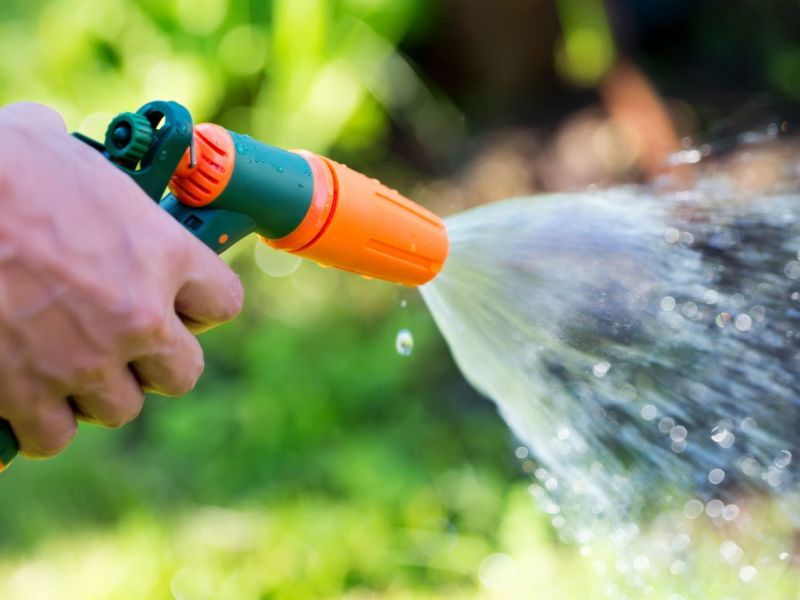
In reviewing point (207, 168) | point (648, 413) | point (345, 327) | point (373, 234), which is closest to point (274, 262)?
point (345, 327)

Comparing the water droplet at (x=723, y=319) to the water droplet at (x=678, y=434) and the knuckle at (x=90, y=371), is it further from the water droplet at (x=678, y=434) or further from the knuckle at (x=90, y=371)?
the knuckle at (x=90, y=371)

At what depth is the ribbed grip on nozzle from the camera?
121 centimetres

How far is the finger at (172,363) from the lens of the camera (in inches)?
43.7

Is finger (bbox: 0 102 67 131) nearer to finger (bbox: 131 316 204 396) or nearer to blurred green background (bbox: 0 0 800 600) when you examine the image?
finger (bbox: 131 316 204 396)

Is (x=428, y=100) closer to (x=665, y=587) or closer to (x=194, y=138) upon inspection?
(x=665, y=587)

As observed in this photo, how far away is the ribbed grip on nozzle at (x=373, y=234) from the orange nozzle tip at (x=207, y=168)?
0.40ft

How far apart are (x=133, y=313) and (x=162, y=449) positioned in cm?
170

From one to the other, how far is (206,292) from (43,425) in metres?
0.23

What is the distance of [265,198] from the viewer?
115cm

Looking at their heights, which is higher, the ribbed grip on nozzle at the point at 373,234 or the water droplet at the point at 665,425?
the ribbed grip on nozzle at the point at 373,234

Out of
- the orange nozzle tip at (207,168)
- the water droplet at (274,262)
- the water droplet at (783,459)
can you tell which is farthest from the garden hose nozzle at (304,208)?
the water droplet at (274,262)

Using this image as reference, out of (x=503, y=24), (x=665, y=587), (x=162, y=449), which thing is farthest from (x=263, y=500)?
(x=503, y=24)

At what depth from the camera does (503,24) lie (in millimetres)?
3740

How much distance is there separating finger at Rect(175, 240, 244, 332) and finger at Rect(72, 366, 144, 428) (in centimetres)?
10
